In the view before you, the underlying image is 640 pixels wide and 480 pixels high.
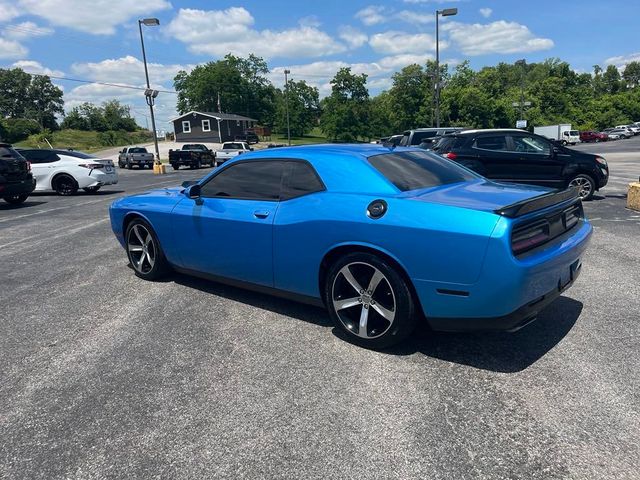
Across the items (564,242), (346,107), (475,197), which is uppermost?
(346,107)

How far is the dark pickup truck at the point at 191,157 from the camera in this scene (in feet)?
105

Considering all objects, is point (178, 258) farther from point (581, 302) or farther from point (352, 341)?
point (581, 302)

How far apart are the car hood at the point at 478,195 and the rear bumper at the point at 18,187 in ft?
40.5

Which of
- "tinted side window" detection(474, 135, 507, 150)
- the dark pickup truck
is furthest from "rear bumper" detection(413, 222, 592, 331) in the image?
the dark pickup truck

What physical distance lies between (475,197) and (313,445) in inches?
81.0

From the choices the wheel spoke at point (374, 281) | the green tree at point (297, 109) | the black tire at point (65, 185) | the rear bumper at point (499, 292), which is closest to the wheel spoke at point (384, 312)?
the wheel spoke at point (374, 281)

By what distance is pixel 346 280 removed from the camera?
3.54 meters

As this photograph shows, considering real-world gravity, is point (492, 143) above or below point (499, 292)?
above

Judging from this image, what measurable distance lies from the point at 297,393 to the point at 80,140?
7839 centimetres

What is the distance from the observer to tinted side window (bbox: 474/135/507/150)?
1055 cm

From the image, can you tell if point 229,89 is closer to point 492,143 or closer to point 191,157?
point 191,157

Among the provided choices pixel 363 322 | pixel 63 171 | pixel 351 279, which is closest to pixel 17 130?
pixel 63 171

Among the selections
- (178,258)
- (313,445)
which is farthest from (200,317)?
(313,445)

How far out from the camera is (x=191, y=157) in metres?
32.5
